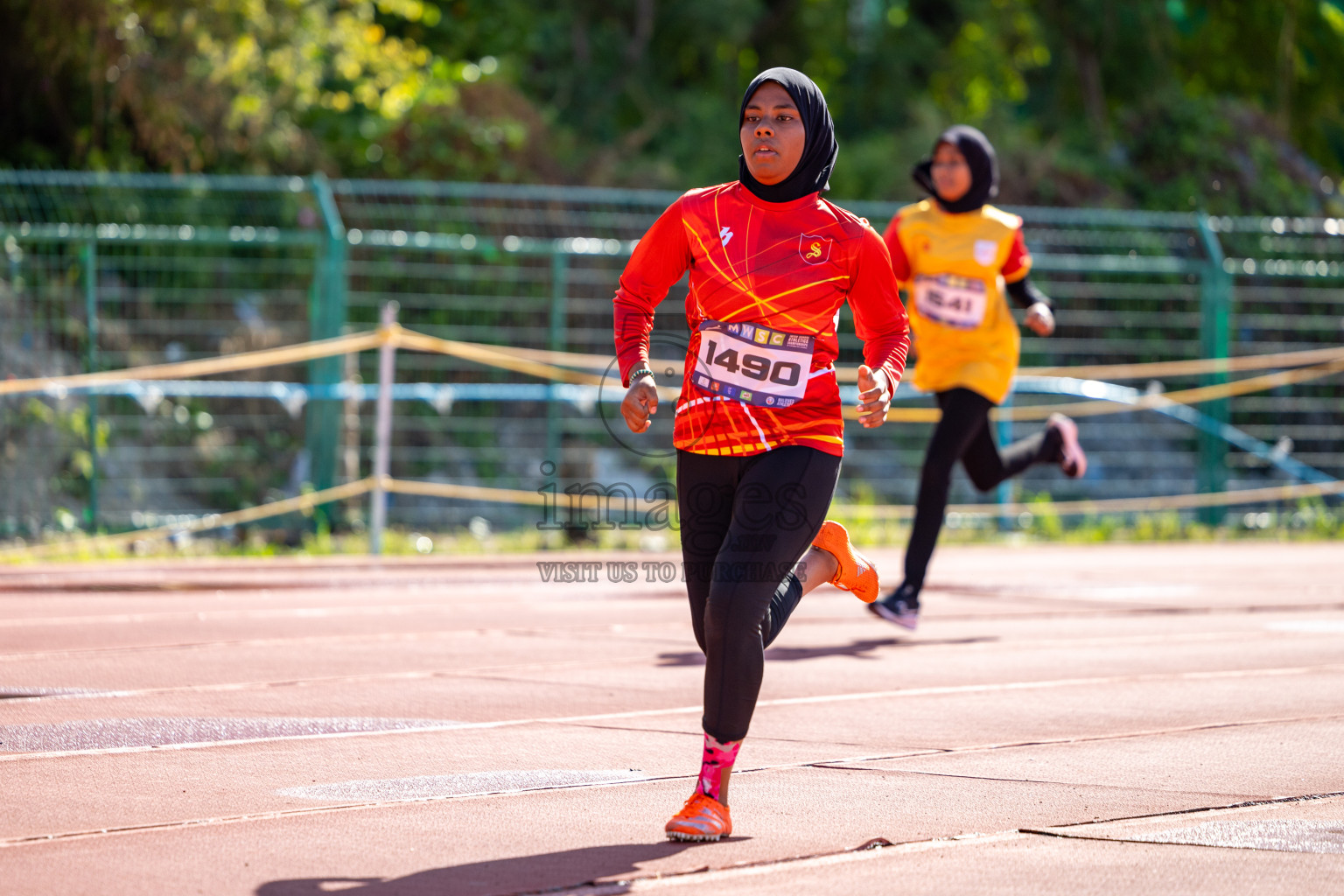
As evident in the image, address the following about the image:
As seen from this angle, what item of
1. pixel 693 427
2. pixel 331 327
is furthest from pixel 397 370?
pixel 693 427

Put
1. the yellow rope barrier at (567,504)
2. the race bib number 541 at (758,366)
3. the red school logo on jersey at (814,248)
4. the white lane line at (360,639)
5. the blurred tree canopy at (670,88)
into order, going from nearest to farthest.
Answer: the race bib number 541 at (758,366)
the red school logo on jersey at (814,248)
the white lane line at (360,639)
the yellow rope barrier at (567,504)
the blurred tree canopy at (670,88)

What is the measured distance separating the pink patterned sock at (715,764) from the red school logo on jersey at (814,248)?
131 cm

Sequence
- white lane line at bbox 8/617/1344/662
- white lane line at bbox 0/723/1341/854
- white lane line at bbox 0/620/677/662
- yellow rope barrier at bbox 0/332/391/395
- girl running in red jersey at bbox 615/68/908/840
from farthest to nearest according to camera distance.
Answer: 1. yellow rope barrier at bbox 0/332/391/395
2. white lane line at bbox 8/617/1344/662
3. white lane line at bbox 0/620/677/662
4. girl running in red jersey at bbox 615/68/908/840
5. white lane line at bbox 0/723/1341/854

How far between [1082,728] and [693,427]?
7.16 feet

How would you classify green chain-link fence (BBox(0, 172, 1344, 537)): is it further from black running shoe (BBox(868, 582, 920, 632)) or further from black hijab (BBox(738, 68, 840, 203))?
black hijab (BBox(738, 68, 840, 203))

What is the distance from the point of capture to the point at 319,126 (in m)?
18.4

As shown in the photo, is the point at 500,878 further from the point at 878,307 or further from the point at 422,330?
the point at 422,330

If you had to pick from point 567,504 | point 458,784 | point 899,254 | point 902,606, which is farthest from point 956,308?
point 567,504

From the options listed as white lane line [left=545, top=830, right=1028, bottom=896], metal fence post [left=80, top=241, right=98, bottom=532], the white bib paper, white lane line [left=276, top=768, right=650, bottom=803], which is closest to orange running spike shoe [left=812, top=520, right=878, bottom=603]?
white lane line [left=276, top=768, right=650, bottom=803]

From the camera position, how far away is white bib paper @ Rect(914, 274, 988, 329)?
864cm

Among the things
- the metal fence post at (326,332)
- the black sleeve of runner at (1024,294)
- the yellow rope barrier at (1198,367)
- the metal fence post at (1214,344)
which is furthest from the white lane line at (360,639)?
the metal fence post at (1214,344)

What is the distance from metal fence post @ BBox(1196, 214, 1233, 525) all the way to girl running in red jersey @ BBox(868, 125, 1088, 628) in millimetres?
7580

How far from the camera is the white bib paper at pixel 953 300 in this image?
8.64 meters

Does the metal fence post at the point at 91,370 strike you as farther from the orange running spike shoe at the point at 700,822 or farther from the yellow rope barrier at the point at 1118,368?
the orange running spike shoe at the point at 700,822
